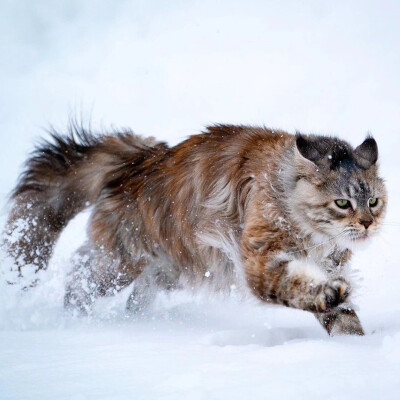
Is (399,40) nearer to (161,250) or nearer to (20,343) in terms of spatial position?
(161,250)

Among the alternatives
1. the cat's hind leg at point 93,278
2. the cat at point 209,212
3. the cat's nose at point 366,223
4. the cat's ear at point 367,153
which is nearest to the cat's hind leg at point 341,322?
the cat at point 209,212

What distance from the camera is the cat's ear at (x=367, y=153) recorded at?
14.0 feet

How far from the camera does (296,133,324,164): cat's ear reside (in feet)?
13.4

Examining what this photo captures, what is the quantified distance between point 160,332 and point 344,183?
1.75m

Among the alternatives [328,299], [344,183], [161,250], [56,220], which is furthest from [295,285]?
[56,220]

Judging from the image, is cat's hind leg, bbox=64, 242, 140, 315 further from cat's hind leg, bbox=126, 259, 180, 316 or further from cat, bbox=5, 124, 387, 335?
cat's hind leg, bbox=126, 259, 180, 316

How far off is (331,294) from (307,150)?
3.59 ft

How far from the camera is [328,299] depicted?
360 cm

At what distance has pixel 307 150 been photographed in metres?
4.12

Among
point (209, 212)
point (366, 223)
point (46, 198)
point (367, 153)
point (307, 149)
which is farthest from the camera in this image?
point (46, 198)

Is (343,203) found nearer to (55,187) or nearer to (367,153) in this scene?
(367,153)

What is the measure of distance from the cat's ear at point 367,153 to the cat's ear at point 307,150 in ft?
1.11

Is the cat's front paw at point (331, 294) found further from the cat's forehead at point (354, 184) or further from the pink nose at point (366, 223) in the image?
the cat's forehead at point (354, 184)

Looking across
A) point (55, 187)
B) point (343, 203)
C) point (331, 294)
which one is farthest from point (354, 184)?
point (55, 187)
